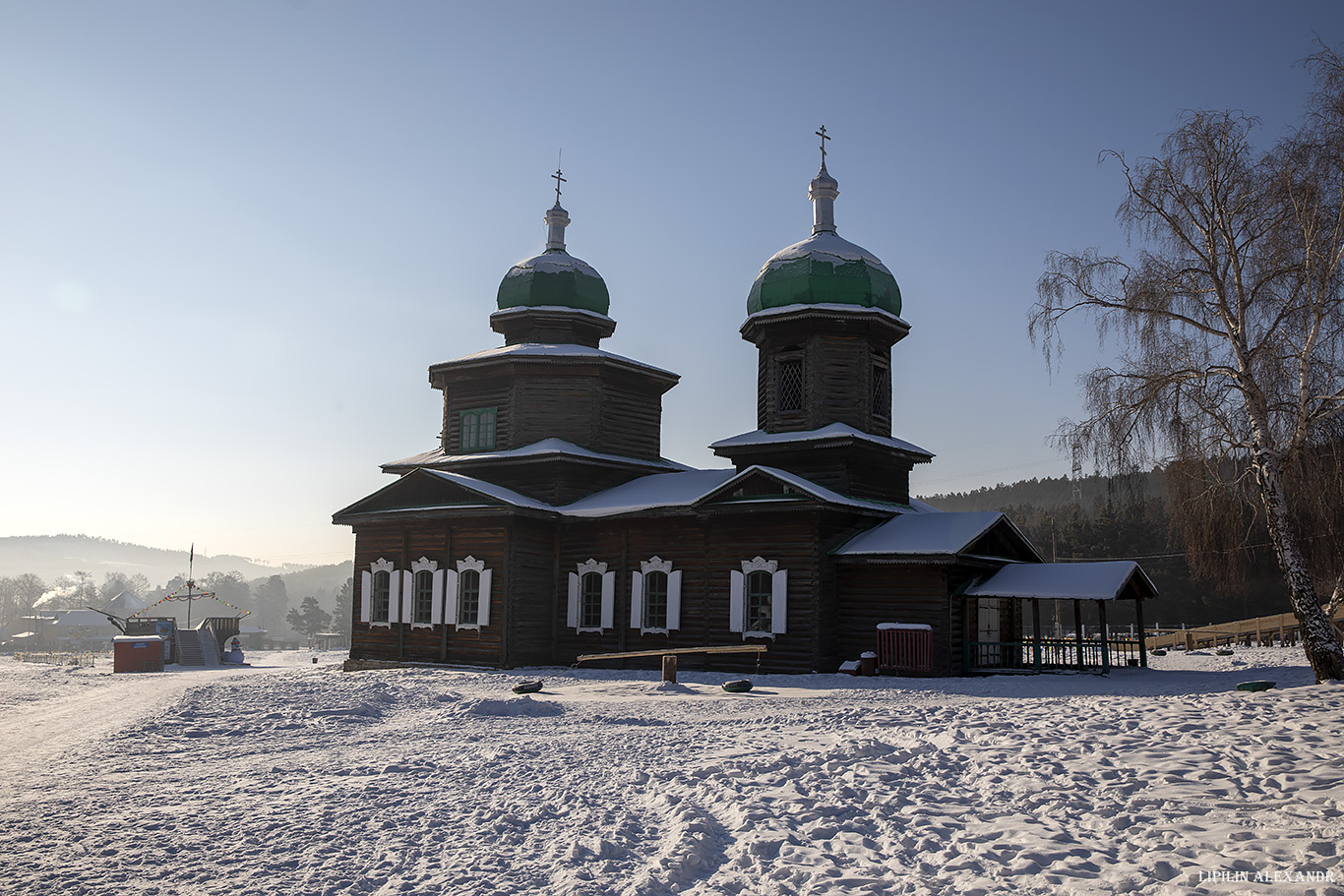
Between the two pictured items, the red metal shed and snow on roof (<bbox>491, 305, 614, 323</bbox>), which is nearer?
the red metal shed

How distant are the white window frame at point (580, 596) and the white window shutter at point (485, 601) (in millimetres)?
2017

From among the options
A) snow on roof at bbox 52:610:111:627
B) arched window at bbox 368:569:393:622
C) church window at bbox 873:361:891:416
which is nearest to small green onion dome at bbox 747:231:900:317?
church window at bbox 873:361:891:416

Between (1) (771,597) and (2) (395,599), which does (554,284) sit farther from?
(1) (771,597)

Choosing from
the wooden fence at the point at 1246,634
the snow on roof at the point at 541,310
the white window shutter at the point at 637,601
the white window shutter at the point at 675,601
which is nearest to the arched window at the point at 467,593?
the white window shutter at the point at 637,601

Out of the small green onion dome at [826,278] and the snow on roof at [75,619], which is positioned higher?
the small green onion dome at [826,278]

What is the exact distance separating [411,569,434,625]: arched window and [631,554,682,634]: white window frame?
512 cm

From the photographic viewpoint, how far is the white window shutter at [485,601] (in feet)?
76.5

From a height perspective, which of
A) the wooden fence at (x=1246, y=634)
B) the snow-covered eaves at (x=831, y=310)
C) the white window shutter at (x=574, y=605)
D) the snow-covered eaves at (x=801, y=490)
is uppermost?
the snow-covered eaves at (x=831, y=310)

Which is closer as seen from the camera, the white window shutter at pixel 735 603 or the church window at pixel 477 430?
the white window shutter at pixel 735 603

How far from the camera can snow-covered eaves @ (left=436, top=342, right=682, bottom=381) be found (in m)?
26.5

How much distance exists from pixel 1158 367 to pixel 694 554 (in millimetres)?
10777

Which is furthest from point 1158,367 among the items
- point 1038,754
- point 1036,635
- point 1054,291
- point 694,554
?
point 694,554

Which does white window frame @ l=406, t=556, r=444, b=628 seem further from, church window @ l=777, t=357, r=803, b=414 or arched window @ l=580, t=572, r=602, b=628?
church window @ l=777, t=357, r=803, b=414

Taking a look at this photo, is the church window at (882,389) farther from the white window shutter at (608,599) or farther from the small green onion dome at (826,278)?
the white window shutter at (608,599)
